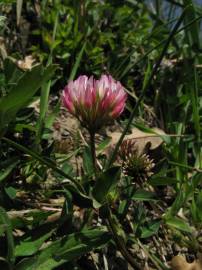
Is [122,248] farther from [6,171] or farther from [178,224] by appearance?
[6,171]

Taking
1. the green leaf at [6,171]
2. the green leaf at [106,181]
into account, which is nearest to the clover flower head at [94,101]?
the green leaf at [106,181]

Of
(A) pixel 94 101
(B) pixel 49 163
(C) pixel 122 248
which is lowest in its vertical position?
(C) pixel 122 248

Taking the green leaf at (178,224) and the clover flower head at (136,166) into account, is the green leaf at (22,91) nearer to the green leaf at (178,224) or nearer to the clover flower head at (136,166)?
the clover flower head at (136,166)

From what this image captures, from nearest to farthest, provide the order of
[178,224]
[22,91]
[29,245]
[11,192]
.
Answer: [22,91], [29,245], [11,192], [178,224]

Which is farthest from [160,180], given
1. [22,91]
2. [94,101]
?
[22,91]

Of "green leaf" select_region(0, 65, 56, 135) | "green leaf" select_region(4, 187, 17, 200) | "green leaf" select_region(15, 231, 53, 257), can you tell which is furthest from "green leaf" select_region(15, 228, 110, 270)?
"green leaf" select_region(0, 65, 56, 135)

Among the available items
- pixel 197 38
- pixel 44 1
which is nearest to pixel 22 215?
pixel 44 1
